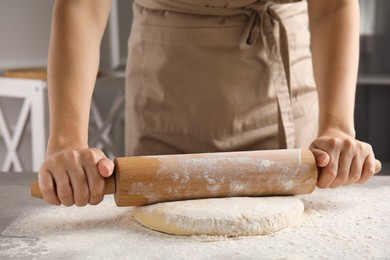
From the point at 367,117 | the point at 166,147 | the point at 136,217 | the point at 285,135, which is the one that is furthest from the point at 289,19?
the point at 367,117

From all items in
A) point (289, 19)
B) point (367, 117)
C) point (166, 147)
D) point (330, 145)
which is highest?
point (289, 19)

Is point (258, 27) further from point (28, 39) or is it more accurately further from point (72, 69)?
point (28, 39)

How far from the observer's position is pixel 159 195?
3.60ft

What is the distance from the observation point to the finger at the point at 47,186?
3.49 ft

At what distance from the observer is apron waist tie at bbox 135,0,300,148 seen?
4.69 feet

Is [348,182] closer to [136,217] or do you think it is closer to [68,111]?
[136,217]

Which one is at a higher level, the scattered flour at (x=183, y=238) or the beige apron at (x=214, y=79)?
the beige apron at (x=214, y=79)

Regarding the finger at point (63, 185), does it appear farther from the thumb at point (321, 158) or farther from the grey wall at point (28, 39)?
the grey wall at point (28, 39)

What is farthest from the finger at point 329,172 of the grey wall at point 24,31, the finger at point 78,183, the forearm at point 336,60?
the grey wall at point 24,31

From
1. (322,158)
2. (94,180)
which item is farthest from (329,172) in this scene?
(94,180)

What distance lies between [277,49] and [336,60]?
0.59 ft

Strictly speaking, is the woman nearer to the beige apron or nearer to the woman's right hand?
the beige apron

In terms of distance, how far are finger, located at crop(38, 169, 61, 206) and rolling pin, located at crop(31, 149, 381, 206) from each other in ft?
0.10

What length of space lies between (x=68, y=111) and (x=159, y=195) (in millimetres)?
240
